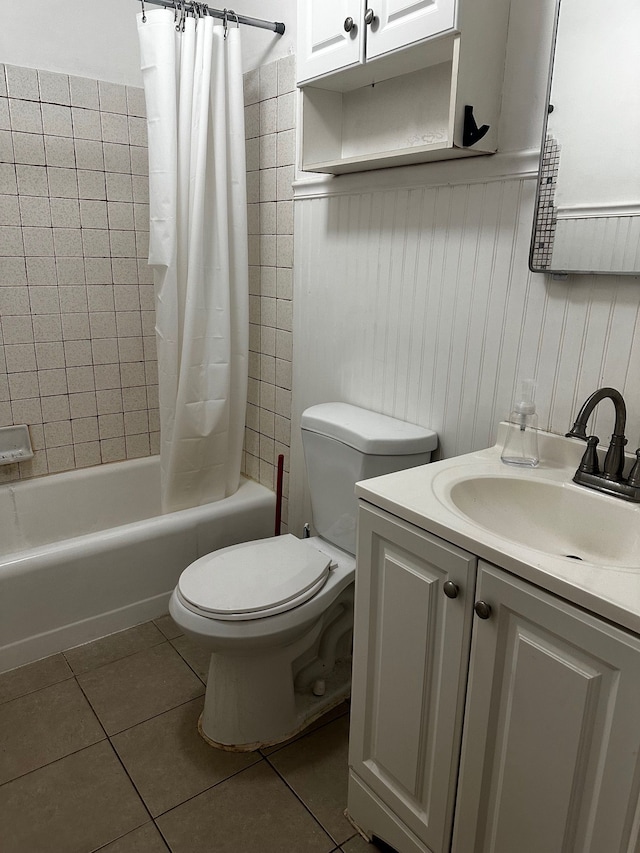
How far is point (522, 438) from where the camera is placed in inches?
57.1

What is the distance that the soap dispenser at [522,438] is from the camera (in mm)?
1440

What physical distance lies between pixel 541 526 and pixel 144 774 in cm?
123

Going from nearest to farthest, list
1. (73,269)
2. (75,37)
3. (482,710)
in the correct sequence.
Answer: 1. (482,710)
2. (75,37)
3. (73,269)

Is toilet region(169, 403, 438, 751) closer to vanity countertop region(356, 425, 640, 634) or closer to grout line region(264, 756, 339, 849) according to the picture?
grout line region(264, 756, 339, 849)

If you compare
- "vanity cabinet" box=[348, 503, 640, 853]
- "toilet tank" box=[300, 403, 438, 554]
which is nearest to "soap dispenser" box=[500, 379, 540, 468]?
"toilet tank" box=[300, 403, 438, 554]

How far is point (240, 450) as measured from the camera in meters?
2.50

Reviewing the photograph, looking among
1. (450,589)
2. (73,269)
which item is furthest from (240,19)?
(450,589)

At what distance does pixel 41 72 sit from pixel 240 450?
159cm

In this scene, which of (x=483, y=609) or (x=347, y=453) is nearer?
(x=483, y=609)

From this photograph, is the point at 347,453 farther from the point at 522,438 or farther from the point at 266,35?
the point at 266,35

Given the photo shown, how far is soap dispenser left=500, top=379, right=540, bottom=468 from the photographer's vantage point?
1.44 metres

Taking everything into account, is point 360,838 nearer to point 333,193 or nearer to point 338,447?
point 338,447

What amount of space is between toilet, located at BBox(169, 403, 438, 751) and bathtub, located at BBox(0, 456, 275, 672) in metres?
0.49

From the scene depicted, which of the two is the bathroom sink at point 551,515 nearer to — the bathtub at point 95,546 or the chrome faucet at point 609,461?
the chrome faucet at point 609,461
